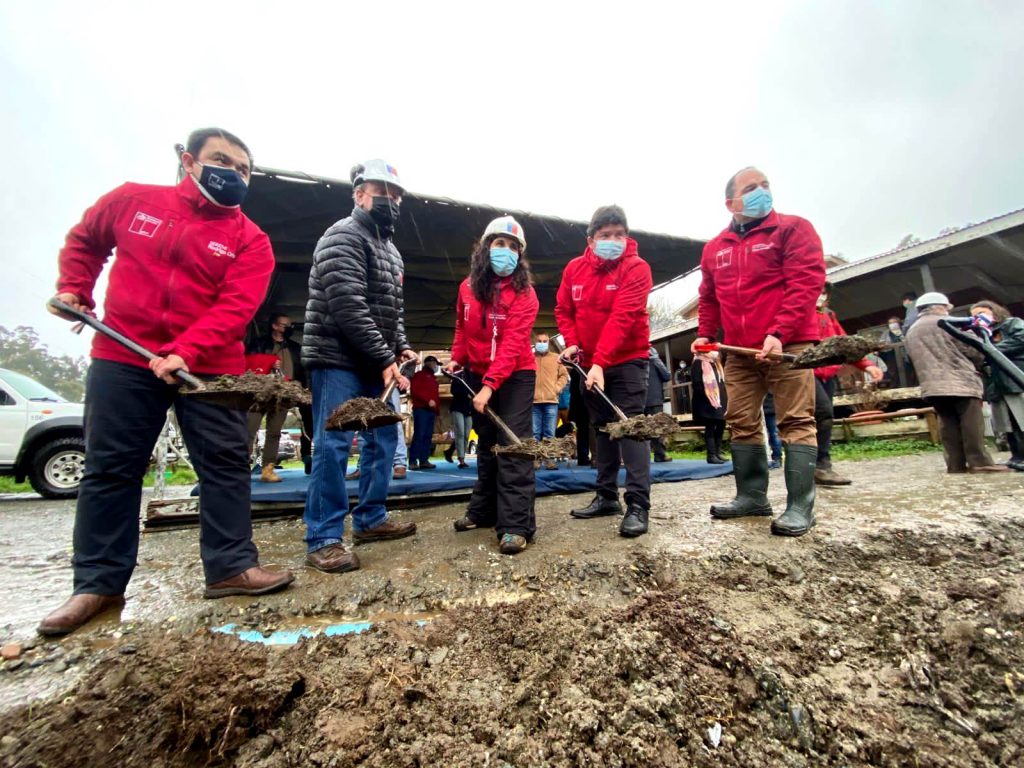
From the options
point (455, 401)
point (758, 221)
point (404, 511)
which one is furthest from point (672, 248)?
point (404, 511)

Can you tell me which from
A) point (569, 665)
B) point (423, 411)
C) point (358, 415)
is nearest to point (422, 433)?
point (423, 411)

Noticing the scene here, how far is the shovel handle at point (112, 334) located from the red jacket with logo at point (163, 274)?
50 millimetres

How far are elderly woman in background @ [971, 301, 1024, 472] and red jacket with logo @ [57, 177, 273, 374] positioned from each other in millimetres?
6443

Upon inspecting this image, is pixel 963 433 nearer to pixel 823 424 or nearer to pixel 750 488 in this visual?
pixel 823 424

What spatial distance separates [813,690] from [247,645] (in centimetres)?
177

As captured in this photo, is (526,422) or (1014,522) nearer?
(1014,522)

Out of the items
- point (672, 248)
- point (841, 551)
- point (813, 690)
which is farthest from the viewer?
point (672, 248)

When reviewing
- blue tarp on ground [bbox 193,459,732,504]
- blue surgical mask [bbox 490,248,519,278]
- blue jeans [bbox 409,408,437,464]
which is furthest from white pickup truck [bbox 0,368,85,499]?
blue surgical mask [bbox 490,248,519,278]

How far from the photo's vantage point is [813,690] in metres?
1.42

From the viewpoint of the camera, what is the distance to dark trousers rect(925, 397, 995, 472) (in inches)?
185

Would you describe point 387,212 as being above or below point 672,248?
below

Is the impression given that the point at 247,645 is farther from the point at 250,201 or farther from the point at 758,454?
the point at 250,201

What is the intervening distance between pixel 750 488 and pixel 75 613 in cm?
342

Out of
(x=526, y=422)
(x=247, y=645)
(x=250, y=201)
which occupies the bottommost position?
(x=247, y=645)
